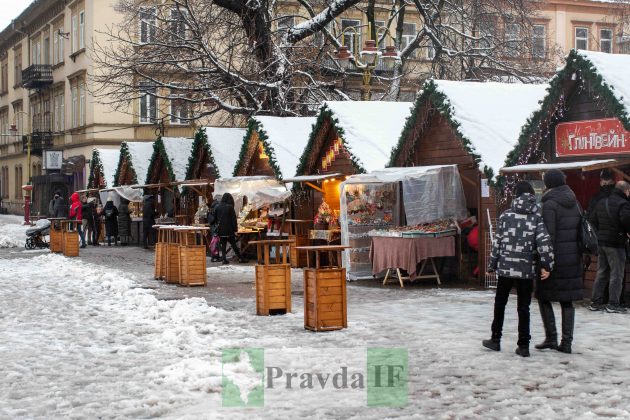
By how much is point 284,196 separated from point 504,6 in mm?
12972

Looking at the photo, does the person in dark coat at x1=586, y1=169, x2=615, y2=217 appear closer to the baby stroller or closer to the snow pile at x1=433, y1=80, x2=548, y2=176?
the snow pile at x1=433, y1=80, x2=548, y2=176

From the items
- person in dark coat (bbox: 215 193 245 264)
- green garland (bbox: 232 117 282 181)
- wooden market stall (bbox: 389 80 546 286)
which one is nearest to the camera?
wooden market stall (bbox: 389 80 546 286)

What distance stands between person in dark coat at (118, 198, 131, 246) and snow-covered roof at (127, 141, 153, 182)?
1041mm

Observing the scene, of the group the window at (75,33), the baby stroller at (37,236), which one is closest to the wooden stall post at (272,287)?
the baby stroller at (37,236)

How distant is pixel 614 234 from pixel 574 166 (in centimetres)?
120

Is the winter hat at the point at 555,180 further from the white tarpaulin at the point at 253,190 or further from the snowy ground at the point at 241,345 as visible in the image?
the white tarpaulin at the point at 253,190

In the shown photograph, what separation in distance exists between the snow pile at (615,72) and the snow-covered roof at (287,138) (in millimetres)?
9547

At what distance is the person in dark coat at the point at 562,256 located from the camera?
29.7 feet

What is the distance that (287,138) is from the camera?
23500 millimetres

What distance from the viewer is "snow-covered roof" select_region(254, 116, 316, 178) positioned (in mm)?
22734

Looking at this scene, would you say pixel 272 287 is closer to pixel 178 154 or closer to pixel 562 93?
pixel 562 93

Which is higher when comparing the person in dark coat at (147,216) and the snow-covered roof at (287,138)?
the snow-covered roof at (287,138)

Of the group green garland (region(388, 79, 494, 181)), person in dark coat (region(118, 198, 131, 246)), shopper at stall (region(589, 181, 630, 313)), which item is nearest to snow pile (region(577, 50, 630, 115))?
shopper at stall (region(589, 181, 630, 313))

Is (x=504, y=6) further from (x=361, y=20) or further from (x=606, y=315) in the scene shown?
(x=606, y=315)
